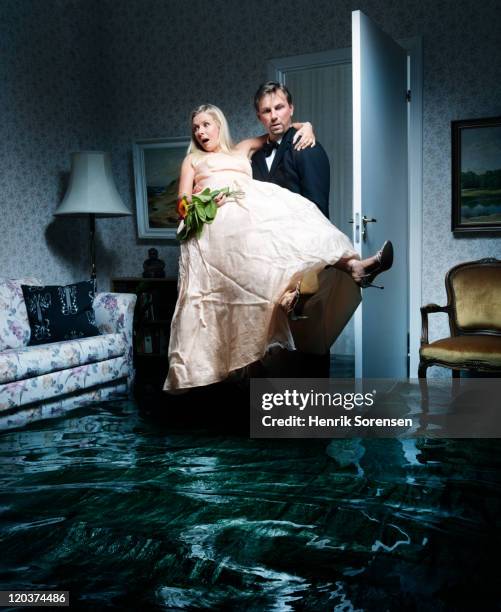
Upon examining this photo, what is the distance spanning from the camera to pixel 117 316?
448 centimetres

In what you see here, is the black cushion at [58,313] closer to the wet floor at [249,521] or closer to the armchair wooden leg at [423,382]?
the wet floor at [249,521]

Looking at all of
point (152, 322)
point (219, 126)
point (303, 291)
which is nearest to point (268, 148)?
point (219, 126)

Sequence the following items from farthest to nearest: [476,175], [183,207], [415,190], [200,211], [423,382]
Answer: [415,190] < [476,175] < [423,382] < [183,207] < [200,211]

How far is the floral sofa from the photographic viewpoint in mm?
3562

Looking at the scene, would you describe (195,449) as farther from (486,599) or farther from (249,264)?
(486,599)

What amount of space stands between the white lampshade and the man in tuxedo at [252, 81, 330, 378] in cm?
180

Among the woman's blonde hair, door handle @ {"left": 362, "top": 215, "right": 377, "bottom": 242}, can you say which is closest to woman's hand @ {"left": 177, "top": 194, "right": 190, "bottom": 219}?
the woman's blonde hair

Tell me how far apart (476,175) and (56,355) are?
289 centimetres

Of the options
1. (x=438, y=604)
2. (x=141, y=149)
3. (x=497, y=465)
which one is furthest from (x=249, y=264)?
(x=141, y=149)

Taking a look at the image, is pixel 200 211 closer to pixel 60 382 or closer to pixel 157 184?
pixel 60 382

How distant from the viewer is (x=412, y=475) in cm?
260

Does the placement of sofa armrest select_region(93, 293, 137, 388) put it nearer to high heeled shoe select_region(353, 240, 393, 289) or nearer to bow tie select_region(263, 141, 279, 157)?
bow tie select_region(263, 141, 279, 157)

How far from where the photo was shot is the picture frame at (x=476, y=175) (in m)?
4.34

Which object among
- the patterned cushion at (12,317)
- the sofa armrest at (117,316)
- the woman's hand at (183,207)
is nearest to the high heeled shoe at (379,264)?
the woman's hand at (183,207)
